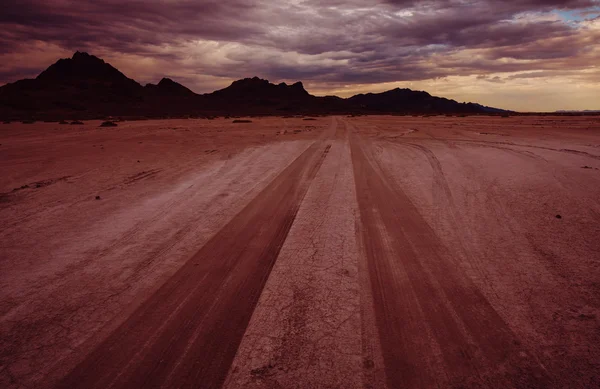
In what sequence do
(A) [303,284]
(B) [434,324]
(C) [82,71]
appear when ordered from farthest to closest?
(C) [82,71]
(A) [303,284]
(B) [434,324]

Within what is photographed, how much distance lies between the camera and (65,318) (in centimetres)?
335

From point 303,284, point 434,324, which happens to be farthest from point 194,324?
point 434,324

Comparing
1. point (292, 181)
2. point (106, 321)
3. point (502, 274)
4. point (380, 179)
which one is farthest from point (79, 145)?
point (502, 274)

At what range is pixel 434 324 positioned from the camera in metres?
3.18

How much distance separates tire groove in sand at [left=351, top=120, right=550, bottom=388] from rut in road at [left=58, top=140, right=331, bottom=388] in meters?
1.36

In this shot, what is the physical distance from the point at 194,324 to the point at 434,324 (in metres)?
2.27

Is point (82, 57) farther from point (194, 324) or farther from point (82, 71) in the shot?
point (194, 324)

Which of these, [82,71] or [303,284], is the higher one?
[82,71]

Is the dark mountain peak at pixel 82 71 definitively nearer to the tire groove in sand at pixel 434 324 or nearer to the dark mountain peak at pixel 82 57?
the dark mountain peak at pixel 82 57

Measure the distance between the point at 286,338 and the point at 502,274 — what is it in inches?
111

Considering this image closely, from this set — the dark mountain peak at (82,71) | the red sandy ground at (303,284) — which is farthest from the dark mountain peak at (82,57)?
the red sandy ground at (303,284)

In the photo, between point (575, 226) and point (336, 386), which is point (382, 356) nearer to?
point (336, 386)

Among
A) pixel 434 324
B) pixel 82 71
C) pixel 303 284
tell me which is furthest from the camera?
pixel 82 71

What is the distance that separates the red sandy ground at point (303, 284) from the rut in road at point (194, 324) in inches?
0.7
